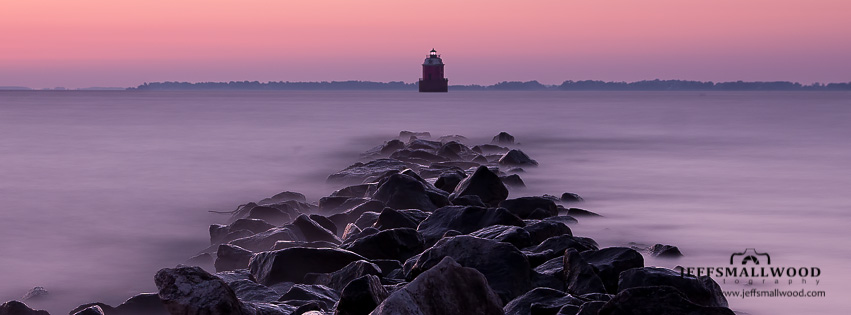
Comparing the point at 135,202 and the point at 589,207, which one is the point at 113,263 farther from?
the point at 589,207

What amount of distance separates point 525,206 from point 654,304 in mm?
5025

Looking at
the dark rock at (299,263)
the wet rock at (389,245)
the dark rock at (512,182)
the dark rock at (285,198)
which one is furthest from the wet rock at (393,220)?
the dark rock at (512,182)

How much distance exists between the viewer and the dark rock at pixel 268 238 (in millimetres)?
7191

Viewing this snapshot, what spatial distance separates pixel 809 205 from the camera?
11820 millimetres

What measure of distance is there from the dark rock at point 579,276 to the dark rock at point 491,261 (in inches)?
10.1

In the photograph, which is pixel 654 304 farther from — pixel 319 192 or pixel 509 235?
pixel 319 192

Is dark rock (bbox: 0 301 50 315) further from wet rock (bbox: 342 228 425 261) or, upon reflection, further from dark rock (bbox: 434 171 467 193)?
dark rock (bbox: 434 171 467 193)

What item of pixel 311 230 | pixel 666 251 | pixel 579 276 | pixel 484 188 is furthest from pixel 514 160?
pixel 579 276

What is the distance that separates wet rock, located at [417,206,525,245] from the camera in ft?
23.1

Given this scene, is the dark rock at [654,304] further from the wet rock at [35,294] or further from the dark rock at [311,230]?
the wet rock at [35,294]

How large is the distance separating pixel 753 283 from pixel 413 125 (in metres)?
32.4

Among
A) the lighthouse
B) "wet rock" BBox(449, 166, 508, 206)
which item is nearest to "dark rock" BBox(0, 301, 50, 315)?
"wet rock" BBox(449, 166, 508, 206)

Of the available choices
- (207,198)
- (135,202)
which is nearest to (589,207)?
(207,198)

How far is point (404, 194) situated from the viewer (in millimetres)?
9000
